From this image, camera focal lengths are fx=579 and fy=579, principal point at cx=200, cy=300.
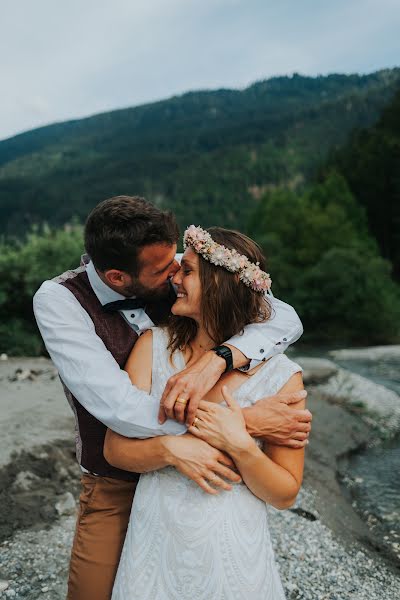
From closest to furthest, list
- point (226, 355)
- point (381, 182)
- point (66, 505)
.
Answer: point (226, 355) < point (66, 505) < point (381, 182)

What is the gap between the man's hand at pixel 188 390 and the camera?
2.53 metres

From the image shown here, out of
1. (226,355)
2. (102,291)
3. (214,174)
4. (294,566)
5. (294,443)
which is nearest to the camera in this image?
(294,443)

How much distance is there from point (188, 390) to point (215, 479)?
0.40 metres

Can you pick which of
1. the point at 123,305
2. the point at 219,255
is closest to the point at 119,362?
the point at 123,305

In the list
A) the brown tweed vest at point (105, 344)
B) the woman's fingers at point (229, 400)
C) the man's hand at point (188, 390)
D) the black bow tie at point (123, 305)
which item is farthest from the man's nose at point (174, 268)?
the woman's fingers at point (229, 400)

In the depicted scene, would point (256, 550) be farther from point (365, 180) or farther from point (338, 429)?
point (365, 180)

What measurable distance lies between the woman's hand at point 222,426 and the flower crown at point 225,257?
0.61m

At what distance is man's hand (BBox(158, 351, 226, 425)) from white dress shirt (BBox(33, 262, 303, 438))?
0.06 m

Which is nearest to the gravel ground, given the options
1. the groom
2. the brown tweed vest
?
the groom

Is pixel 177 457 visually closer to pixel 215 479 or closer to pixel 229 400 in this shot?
pixel 215 479

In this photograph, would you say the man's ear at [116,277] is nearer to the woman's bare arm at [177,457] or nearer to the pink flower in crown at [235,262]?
the pink flower in crown at [235,262]

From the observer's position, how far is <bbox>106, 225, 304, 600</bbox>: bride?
2.56 metres

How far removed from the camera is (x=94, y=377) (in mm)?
2592

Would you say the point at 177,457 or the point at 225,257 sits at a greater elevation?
the point at 225,257
